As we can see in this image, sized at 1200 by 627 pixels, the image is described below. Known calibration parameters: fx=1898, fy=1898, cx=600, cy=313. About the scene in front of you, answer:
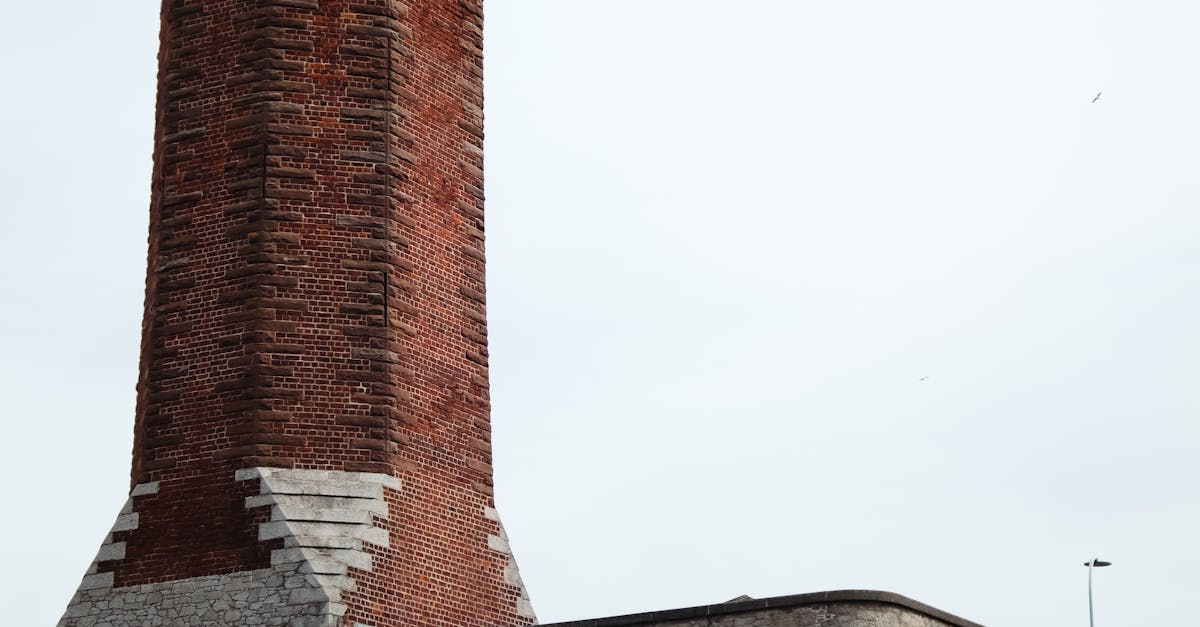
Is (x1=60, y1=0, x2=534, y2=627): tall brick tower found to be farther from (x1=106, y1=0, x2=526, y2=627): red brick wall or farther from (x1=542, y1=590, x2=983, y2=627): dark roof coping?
(x1=542, y1=590, x2=983, y2=627): dark roof coping

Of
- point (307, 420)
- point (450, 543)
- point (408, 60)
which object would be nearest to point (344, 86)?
point (408, 60)

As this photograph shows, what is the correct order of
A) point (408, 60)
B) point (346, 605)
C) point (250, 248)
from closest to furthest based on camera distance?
point (346, 605) → point (250, 248) → point (408, 60)

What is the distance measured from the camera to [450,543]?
74.0 ft

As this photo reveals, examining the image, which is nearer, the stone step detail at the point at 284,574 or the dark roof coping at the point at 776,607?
the dark roof coping at the point at 776,607

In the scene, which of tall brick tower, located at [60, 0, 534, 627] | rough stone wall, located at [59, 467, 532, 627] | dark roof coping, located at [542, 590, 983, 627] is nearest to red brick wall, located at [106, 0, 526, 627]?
tall brick tower, located at [60, 0, 534, 627]

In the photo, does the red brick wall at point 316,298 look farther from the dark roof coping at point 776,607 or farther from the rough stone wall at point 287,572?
the dark roof coping at point 776,607

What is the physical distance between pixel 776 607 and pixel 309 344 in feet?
20.3

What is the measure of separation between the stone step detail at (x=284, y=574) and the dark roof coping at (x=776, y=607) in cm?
262

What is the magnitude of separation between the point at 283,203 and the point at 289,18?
7.94 feet

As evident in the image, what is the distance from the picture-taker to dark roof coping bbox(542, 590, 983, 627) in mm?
20125

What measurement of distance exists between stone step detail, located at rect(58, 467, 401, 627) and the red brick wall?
0.16 meters

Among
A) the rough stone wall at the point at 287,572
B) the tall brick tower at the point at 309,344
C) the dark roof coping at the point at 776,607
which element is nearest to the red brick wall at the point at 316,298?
the tall brick tower at the point at 309,344

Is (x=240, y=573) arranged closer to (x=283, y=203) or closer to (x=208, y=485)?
(x=208, y=485)

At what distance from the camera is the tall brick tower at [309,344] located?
70.0 ft
